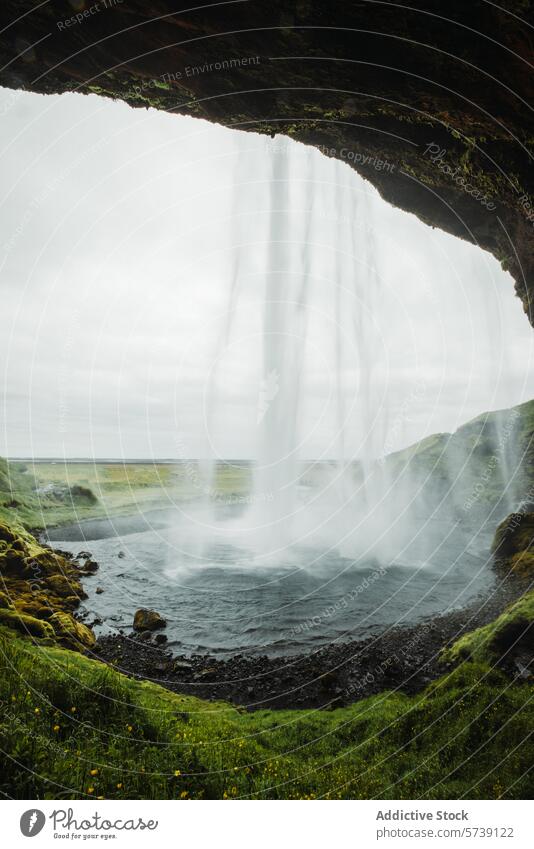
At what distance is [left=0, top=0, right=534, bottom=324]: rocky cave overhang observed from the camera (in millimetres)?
7848

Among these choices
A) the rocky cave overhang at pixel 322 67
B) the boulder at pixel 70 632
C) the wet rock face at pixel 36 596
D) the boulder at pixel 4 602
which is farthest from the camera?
the boulder at pixel 70 632

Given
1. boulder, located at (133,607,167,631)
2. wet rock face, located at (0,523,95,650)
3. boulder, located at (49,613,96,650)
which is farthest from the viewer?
boulder, located at (133,607,167,631)

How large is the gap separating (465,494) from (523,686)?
39.8 m

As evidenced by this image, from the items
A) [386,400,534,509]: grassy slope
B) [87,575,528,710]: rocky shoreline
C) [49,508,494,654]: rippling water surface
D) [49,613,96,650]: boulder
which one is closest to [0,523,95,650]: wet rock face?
[49,613,96,650]: boulder

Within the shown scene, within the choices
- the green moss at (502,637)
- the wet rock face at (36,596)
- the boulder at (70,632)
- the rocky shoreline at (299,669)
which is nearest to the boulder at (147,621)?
the rocky shoreline at (299,669)

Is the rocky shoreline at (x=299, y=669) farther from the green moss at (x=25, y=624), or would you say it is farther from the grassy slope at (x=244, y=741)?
the green moss at (x=25, y=624)

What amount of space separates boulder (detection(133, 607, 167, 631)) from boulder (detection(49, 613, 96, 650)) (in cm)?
214

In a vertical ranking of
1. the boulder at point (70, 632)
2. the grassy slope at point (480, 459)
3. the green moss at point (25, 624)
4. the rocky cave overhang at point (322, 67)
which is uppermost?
the rocky cave overhang at point (322, 67)

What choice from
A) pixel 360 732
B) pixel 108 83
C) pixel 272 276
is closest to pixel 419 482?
pixel 272 276

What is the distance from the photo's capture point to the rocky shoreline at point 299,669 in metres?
9.73

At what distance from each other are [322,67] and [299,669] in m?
17.1
